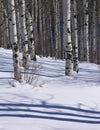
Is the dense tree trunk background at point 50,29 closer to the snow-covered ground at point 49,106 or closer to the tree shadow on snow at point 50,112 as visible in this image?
the snow-covered ground at point 49,106

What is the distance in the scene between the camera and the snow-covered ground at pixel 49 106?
5.29 meters

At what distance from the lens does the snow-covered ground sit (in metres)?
5.29

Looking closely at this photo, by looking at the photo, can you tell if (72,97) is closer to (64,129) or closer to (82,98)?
(82,98)

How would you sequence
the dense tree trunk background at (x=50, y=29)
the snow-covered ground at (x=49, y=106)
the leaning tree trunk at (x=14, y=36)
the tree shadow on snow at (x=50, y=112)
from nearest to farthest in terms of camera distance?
the snow-covered ground at (x=49, y=106)
the tree shadow on snow at (x=50, y=112)
the leaning tree trunk at (x=14, y=36)
the dense tree trunk background at (x=50, y=29)

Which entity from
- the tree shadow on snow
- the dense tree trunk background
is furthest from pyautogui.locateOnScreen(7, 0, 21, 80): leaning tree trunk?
the tree shadow on snow

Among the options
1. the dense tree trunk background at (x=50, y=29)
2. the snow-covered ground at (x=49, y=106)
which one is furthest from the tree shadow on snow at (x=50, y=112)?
the dense tree trunk background at (x=50, y=29)

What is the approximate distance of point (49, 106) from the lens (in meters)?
6.25

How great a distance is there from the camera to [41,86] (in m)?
7.68

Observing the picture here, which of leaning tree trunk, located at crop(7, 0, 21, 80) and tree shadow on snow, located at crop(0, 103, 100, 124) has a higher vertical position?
leaning tree trunk, located at crop(7, 0, 21, 80)

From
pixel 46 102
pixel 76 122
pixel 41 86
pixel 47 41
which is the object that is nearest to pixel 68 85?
pixel 41 86

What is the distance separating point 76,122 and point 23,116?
86cm

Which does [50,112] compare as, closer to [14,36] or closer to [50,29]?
[14,36]

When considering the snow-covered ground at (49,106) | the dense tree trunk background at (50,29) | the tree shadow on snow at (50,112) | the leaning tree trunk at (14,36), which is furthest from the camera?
the dense tree trunk background at (50,29)

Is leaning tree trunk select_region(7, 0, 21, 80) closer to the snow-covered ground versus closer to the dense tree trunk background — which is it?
the dense tree trunk background
